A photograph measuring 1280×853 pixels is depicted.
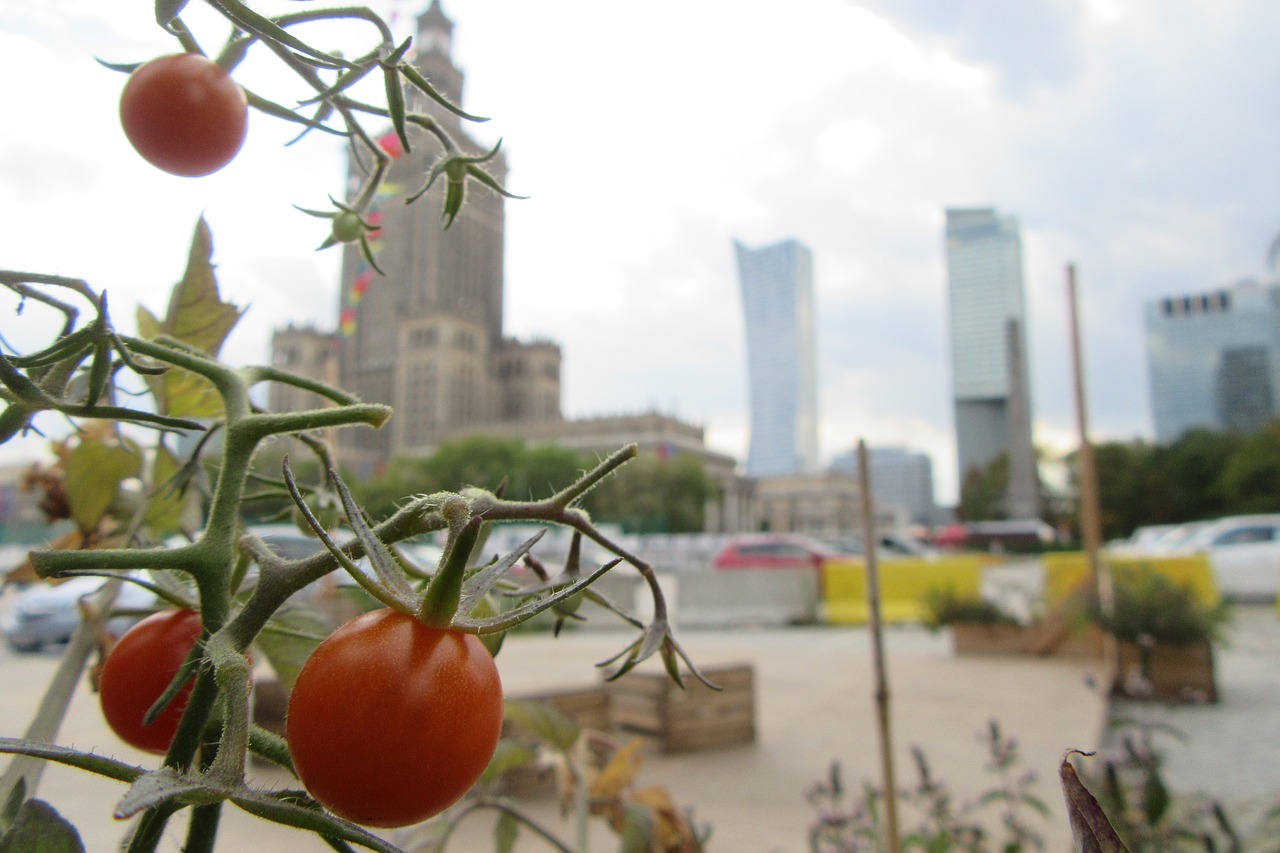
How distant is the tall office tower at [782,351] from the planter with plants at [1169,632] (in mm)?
83237

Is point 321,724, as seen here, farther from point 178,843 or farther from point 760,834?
point 760,834

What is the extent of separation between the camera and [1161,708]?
6.28 meters

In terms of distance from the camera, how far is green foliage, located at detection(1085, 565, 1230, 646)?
6.49 metres

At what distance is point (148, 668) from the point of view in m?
0.38

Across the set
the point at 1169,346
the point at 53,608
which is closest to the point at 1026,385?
the point at 1169,346

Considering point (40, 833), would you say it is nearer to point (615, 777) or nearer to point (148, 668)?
point (148, 668)

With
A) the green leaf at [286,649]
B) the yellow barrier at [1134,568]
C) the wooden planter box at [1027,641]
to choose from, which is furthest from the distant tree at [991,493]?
the green leaf at [286,649]

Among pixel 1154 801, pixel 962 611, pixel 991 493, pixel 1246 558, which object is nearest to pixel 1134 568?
pixel 962 611

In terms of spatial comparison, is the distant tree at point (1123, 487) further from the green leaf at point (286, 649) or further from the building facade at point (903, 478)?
the building facade at point (903, 478)

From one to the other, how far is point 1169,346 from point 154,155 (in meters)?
77.2

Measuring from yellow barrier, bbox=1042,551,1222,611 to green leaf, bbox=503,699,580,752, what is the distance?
7.16 meters

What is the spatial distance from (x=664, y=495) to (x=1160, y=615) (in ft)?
145

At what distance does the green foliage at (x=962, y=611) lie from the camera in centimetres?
859

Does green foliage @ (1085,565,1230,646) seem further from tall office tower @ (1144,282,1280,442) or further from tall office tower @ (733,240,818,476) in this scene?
tall office tower @ (733,240,818,476)
